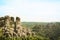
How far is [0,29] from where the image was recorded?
81312mm

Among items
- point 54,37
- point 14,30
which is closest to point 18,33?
point 14,30

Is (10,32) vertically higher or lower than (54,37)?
higher

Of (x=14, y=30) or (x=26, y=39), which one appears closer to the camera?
(x=26, y=39)

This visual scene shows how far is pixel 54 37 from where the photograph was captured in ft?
396

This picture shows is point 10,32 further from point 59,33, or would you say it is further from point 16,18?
point 59,33

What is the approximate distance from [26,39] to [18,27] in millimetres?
9662

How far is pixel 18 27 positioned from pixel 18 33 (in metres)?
4.46

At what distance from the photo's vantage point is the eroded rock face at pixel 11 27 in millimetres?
76000

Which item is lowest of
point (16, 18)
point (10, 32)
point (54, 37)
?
point (54, 37)

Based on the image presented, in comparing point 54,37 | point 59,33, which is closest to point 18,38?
point 54,37

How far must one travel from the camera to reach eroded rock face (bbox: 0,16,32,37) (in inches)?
2992

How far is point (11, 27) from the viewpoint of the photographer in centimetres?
8212

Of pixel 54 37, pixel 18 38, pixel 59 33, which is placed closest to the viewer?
pixel 18 38

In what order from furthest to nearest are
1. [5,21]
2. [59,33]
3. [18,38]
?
[59,33]
[5,21]
[18,38]
